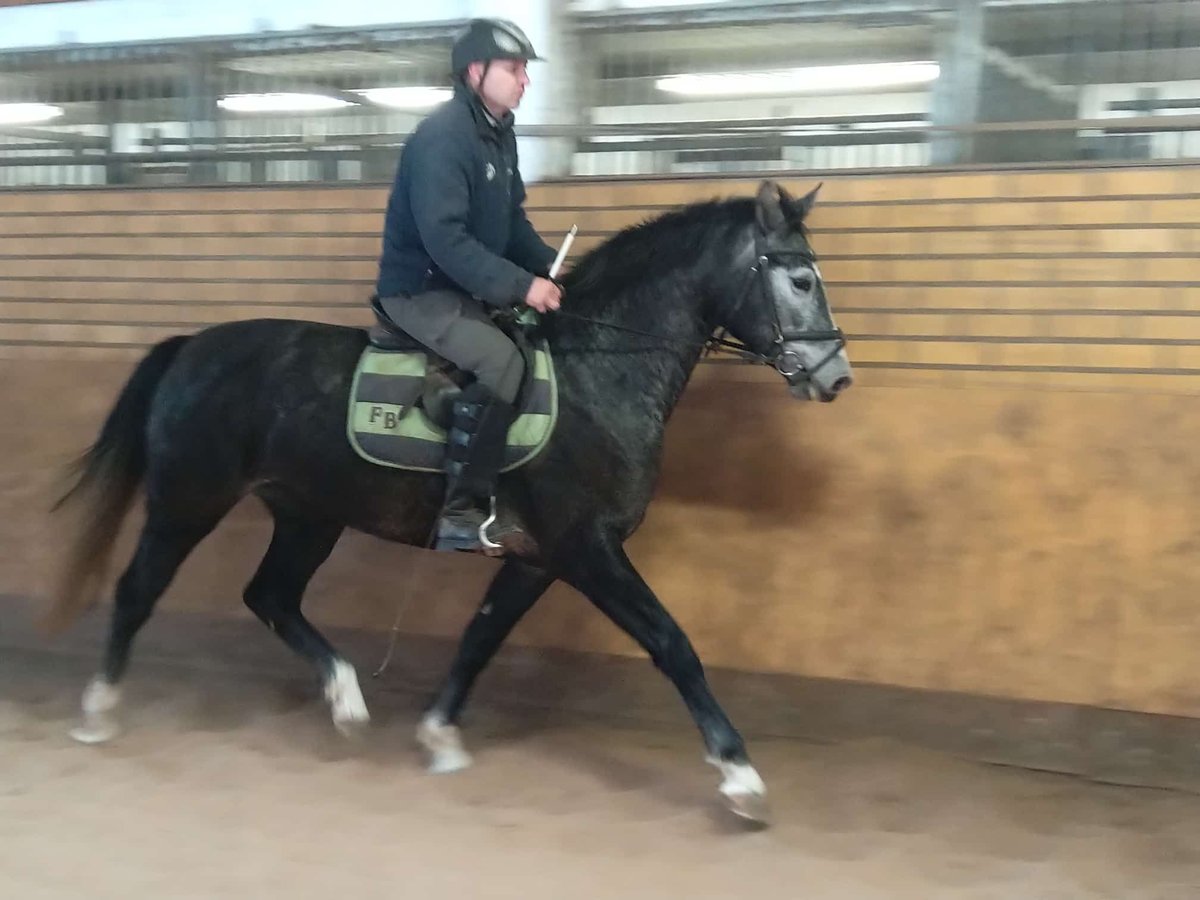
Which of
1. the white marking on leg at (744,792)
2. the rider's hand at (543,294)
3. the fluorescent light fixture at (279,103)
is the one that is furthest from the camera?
the fluorescent light fixture at (279,103)

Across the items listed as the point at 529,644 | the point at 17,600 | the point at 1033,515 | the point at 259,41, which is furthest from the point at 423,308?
the point at 17,600

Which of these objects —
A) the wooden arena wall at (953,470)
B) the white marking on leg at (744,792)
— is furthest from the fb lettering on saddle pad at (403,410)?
the white marking on leg at (744,792)

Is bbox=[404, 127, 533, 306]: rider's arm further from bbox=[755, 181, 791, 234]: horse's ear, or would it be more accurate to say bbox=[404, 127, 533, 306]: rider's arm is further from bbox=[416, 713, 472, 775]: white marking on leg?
bbox=[416, 713, 472, 775]: white marking on leg

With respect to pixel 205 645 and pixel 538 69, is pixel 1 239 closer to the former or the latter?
pixel 205 645

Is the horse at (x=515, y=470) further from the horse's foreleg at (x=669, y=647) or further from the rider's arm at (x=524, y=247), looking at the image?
the rider's arm at (x=524, y=247)

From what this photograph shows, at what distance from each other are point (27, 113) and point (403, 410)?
10.9 ft

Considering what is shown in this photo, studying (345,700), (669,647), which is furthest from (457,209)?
(345,700)

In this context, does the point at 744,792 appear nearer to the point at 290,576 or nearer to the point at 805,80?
the point at 290,576

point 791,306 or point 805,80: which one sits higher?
point 805,80

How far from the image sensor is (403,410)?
11.2 ft

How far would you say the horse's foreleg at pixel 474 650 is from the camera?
12.0ft

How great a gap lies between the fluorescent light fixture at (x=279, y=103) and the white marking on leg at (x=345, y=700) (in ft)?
8.59

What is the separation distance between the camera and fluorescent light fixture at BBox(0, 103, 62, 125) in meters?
5.39

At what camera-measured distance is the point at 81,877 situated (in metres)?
2.88
